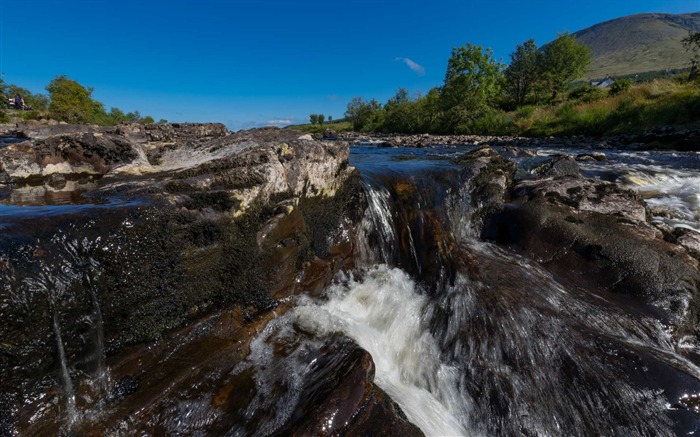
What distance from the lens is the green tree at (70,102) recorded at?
46.0 meters

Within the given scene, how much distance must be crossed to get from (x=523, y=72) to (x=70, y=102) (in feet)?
236

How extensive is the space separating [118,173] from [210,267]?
239 centimetres

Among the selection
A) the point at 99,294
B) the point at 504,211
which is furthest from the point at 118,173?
the point at 504,211

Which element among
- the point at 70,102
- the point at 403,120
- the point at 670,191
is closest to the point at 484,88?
the point at 403,120

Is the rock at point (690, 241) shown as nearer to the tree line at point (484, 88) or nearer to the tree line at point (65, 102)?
the tree line at point (484, 88)

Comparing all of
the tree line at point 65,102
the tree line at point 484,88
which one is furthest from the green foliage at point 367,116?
the tree line at point 65,102

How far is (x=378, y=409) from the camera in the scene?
2.73m

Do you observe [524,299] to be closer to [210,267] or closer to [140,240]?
[210,267]

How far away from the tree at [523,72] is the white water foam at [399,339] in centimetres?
5663

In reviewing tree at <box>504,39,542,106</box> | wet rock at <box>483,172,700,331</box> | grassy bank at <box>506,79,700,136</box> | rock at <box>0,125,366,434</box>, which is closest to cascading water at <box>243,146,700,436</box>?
wet rock at <box>483,172,700,331</box>

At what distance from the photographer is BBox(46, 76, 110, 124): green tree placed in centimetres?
4600

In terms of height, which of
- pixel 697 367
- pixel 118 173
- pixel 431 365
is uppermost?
pixel 118 173

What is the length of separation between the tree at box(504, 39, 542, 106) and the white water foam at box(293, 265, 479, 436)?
186 feet

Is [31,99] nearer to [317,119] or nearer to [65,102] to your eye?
[65,102]
